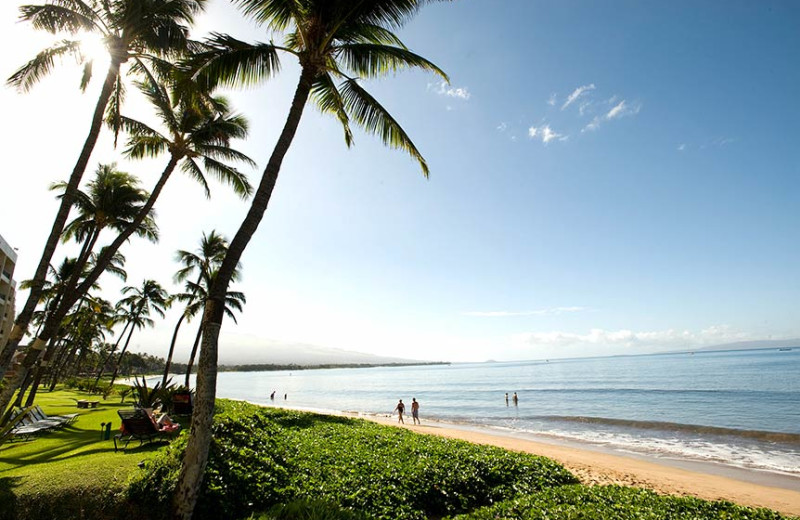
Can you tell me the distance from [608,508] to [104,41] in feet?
49.7

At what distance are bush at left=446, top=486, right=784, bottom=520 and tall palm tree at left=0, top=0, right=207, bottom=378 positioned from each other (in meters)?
10.1

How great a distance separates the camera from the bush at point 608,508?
5.62 meters

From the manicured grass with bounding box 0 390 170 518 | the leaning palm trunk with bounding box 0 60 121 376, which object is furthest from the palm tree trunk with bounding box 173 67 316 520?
the leaning palm trunk with bounding box 0 60 121 376

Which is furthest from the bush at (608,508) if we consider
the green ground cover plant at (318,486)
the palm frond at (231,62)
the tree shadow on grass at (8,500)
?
the palm frond at (231,62)

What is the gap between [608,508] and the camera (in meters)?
5.85

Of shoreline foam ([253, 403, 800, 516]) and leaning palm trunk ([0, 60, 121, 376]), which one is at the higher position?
leaning palm trunk ([0, 60, 121, 376])

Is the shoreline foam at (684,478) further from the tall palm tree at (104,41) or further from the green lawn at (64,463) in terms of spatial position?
the tall palm tree at (104,41)

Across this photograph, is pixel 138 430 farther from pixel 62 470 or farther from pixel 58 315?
pixel 58 315

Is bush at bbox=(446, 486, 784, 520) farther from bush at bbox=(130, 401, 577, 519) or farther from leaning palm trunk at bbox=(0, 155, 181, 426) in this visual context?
leaning palm trunk at bbox=(0, 155, 181, 426)

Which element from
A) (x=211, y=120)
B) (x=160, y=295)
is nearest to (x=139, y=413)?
(x=211, y=120)

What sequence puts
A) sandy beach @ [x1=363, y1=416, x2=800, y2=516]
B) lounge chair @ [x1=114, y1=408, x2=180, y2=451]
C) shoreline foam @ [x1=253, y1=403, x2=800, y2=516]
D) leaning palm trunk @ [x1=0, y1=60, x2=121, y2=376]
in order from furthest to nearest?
shoreline foam @ [x1=253, y1=403, x2=800, y2=516]
sandy beach @ [x1=363, y1=416, x2=800, y2=516]
lounge chair @ [x1=114, y1=408, x2=180, y2=451]
leaning palm trunk @ [x1=0, y1=60, x2=121, y2=376]

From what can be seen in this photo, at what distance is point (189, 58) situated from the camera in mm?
7328

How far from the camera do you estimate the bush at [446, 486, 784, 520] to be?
18.4 feet

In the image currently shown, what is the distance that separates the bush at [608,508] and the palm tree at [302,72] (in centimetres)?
423
